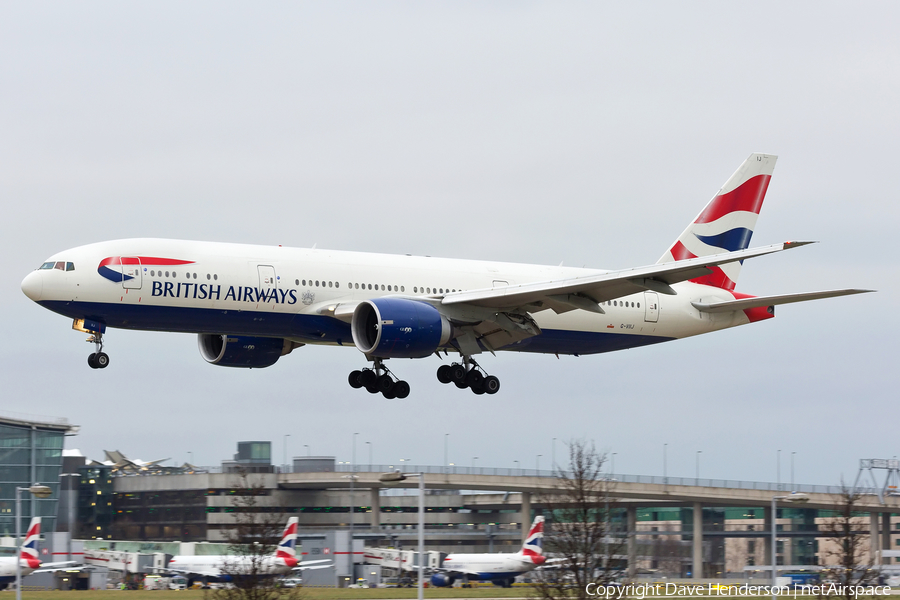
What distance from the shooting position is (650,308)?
1948 inches

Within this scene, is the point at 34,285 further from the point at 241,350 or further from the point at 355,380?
the point at 355,380

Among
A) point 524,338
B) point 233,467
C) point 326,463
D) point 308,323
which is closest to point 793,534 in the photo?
point 326,463

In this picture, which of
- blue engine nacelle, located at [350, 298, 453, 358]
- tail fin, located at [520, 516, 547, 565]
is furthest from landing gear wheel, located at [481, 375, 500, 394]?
tail fin, located at [520, 516, 547, 565]

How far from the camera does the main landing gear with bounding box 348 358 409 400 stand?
153 feet

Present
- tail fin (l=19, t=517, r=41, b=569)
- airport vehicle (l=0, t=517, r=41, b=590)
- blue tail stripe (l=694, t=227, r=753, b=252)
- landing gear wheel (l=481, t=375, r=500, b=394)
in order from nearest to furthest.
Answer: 1. landing gear wheel (l=481, t=375, r=500, b=394)
2. blue tail stripe (l=694, t=227, r=753, b=252)
3. airport vehicle (l=0, t=517, r=41, b=590)
4. tail fin (l=19, t=517, r=41, b=569)

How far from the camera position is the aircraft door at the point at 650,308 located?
1944 inches

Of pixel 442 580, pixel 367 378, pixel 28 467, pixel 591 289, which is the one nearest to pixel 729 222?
pixel 591 289

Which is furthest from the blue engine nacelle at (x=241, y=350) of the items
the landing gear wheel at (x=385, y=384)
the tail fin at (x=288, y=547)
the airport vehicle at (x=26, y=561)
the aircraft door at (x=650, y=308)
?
the airport vehicle at (x=26, y=561)

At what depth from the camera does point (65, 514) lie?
103 meters

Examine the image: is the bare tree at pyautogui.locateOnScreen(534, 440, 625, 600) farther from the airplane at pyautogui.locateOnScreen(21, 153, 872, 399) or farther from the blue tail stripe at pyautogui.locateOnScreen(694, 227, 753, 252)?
the blue tail stripe at pyautogui.locateOnScreen(694, 227, 753, 252)

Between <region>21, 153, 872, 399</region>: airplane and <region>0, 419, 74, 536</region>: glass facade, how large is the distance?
55958 millimetres

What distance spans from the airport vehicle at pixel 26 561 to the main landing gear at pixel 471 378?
88.7 ft

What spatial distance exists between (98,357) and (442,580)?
3839cm

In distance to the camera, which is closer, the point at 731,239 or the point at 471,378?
the point at 471,378
